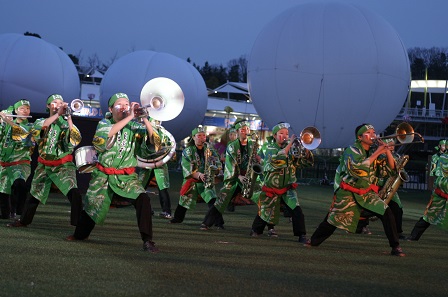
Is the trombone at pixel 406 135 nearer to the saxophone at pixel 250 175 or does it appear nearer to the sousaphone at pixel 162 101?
the saxophone at pixel 250 175

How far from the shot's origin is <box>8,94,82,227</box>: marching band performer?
11.2 m

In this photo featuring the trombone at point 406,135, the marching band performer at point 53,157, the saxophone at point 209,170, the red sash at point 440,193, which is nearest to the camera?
the trombone at point 406,135

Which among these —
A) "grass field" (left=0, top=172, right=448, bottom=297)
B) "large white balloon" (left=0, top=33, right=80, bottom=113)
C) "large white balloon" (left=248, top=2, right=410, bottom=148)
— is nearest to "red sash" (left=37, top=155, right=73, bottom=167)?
"grass field" (left=0, top=172, right=448, bottom=297)

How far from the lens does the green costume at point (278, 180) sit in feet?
38.1

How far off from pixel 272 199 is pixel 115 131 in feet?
10.8

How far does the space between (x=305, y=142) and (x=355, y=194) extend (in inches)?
64.8

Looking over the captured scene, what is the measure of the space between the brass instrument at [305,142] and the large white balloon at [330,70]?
14.0 meters

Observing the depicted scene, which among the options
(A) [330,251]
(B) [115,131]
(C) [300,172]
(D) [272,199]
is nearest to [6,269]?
(B) [115,131]

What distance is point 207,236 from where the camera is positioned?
11.7 m

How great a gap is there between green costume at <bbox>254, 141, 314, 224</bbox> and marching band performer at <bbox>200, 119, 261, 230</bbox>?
1098 millimetres

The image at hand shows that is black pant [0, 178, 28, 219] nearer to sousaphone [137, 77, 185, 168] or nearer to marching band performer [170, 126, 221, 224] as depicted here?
marching band performer [170, 126, 221, 224]

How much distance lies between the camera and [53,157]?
11289mm

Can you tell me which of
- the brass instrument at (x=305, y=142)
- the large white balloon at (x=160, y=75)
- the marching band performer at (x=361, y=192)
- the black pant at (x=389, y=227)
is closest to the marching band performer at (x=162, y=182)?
the brass instrument at (x=305, y=142)

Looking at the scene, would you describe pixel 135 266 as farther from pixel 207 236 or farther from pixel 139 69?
pixel 139 69
